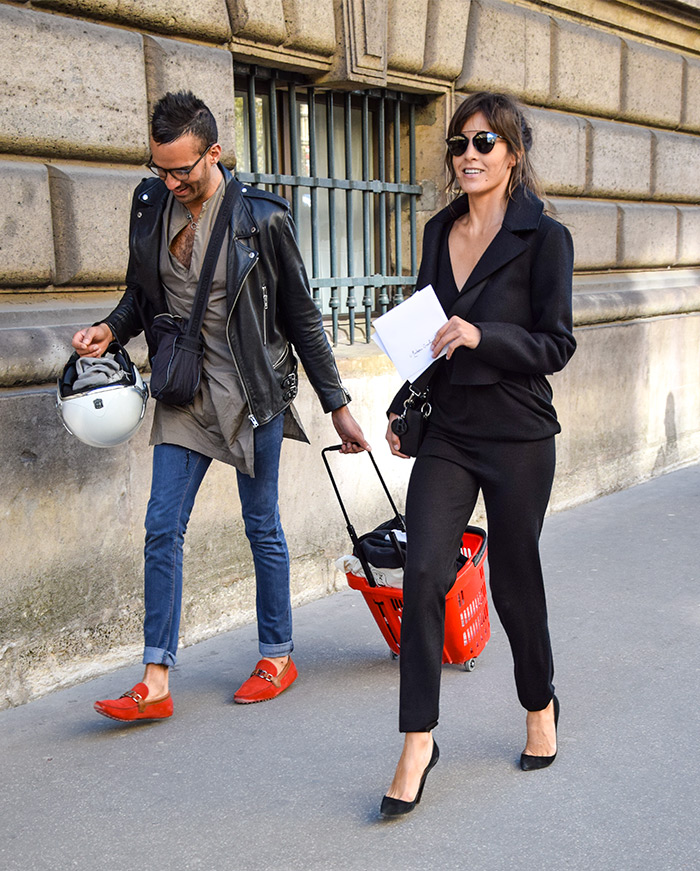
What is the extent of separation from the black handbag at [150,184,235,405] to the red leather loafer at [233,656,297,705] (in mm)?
983

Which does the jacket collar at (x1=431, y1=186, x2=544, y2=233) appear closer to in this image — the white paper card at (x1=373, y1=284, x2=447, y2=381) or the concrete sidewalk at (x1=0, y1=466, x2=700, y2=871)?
the white paper card at (x1=373, y1=284, x2=447, y2=381)

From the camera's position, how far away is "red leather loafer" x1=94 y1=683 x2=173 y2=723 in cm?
338

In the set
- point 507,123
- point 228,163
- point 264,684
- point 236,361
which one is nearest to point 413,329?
point 507,123

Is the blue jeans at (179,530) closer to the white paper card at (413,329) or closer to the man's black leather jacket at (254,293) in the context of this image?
the man's black leather jacket at (254,293)

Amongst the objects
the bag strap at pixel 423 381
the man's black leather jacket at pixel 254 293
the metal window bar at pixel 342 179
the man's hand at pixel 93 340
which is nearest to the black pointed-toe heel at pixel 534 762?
the bag strap at pixel 423 381

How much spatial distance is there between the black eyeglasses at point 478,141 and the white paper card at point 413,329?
0.37m

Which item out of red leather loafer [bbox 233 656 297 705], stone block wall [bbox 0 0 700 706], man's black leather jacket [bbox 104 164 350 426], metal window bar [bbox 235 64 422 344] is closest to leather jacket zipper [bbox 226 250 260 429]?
man's black leather jacket [bbox 104 164 350 426]

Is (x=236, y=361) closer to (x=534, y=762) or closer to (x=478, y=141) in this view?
(x=478, y=141)

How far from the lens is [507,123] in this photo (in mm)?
2877

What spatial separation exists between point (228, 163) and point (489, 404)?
7.19ft

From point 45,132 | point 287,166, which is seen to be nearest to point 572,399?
point 287,166

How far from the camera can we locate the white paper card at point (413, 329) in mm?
2896

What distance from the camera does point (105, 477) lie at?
405 cm

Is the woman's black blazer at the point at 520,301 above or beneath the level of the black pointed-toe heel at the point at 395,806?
above
